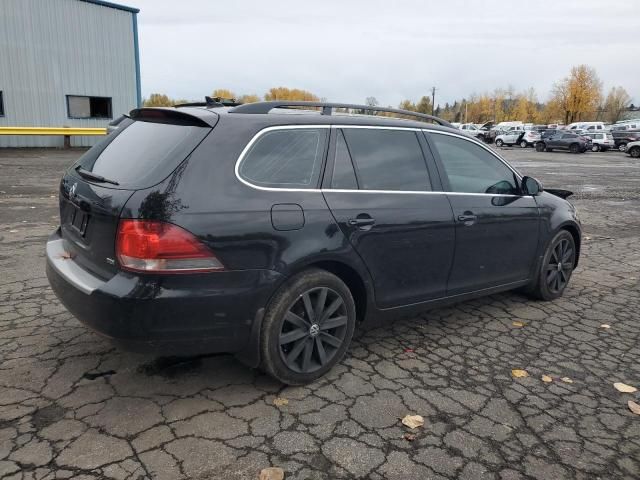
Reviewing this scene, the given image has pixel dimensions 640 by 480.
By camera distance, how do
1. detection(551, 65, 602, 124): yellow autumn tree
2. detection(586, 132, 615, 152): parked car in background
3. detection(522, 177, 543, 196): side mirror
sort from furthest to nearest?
detection(551, 65, 602, 124): yellow autumn tree
detection(586, 132, 615, 152): parked car in background
detection(522, 177, 543, 196): side mirror

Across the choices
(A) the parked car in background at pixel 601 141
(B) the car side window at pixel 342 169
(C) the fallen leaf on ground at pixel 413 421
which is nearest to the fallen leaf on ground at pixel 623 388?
(C) the fallen leaf on ground at pixel 413 421

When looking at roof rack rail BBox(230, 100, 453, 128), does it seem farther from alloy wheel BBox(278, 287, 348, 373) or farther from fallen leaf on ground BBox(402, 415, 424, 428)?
fallen leaf on ground BBox(402, 415, 424, 428)

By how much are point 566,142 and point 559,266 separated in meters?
35.4

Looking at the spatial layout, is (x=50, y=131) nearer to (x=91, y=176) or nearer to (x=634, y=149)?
(x=91, y=176)

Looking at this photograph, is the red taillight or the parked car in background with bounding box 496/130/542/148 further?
the parked car in background with bounding box 496/130/542/148

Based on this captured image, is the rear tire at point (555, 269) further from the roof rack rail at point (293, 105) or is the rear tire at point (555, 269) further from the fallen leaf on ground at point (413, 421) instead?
the fallen leaf on ground at point (413, 421)

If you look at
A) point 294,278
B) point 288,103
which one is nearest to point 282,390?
point 294,278

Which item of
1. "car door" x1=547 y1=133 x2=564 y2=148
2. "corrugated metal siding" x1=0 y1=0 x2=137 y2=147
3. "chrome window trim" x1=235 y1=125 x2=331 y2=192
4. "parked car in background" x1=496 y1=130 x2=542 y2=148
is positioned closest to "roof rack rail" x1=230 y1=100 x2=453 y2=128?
"chrome window trim" x1=235 y1=125 x2=331 y2=192

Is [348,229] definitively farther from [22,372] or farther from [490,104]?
[490,104]

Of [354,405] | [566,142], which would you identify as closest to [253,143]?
[354,405]

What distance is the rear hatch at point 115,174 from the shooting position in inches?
112

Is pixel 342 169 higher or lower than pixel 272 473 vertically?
higher

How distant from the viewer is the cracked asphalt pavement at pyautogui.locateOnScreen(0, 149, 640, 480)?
102 inches

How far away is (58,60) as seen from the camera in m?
23.6
